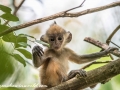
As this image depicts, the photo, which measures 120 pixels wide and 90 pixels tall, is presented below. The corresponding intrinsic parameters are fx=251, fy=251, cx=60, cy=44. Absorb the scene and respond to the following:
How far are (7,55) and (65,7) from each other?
1022mm

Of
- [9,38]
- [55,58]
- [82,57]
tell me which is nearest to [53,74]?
[55,58]

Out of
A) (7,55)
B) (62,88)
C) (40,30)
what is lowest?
(40,30)

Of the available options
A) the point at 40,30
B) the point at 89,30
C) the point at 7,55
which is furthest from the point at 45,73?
the point at 7,55

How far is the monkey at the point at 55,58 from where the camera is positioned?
1020 mm

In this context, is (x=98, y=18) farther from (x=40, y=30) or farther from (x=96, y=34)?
(x=40, y=30)

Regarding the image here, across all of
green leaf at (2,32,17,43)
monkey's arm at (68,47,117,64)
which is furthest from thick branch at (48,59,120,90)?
monkey's arm at (68,47,117,64)

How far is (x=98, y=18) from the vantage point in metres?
1.43

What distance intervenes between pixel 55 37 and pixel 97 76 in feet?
1.36

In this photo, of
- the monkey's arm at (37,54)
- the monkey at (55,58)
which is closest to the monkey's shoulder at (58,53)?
the monkey at (55,58)

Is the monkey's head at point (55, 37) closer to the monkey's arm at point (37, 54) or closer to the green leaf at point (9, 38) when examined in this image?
the monkey's arm at point (37, 54)

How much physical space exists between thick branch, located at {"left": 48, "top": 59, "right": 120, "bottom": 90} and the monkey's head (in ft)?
1.15

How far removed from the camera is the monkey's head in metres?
1.13

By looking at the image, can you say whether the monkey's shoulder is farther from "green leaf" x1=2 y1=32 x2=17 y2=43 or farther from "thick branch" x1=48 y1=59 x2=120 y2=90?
"green leaf" x1=2 y1=32 x2=17 y2=43

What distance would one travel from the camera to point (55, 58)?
3.80ft
